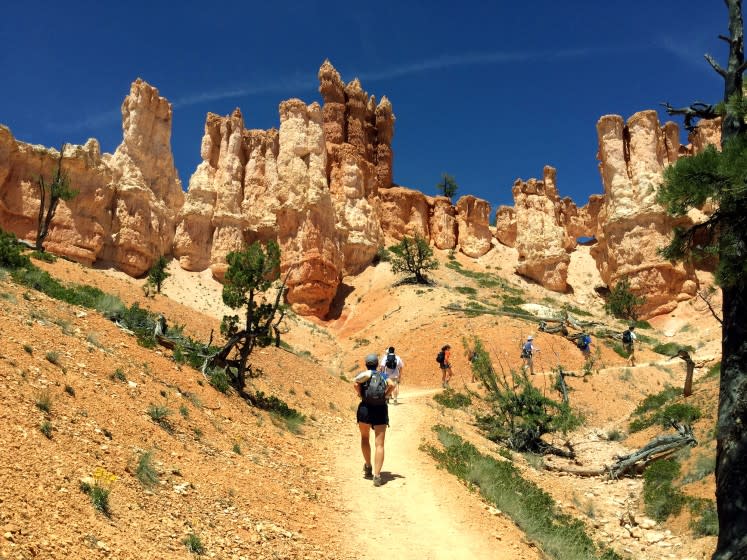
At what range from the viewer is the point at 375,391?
8.46 metres

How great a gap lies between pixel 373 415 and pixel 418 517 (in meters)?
1.70

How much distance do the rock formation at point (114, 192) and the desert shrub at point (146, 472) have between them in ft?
93.4

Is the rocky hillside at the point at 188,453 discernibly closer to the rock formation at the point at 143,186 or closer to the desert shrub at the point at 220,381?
the desert shrub at the point at 220,381

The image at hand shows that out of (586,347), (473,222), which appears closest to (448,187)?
(473,222)

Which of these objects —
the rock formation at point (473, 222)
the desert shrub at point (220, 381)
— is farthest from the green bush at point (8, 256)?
the rock formation at point (473, 222)

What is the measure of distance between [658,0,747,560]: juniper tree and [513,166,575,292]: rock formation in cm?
4682

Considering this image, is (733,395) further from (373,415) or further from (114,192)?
(114,192)

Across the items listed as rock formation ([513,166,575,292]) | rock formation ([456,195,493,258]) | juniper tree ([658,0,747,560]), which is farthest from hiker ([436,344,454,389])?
rock formation ([456,195,493,258])

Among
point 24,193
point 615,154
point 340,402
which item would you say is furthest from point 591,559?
point 615,154

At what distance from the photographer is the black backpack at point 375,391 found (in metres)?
8.45

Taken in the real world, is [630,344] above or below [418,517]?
above

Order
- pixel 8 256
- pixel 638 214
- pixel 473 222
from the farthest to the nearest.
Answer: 1. pixel 473 222
2. pixel 638 214
3. pixel 8 256

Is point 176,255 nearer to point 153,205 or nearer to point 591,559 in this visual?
point 153,205

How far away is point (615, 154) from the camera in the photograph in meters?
50.2
